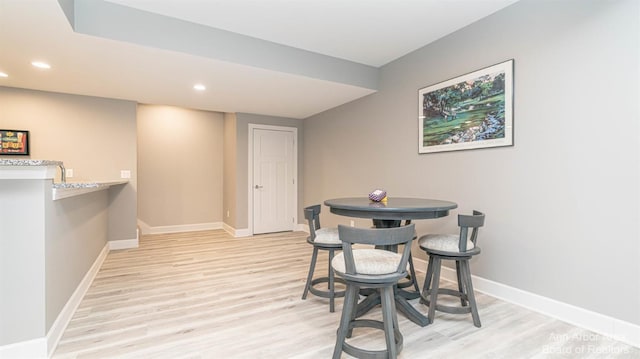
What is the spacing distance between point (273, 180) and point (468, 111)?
3734 mm

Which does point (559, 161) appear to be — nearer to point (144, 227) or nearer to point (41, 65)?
point (41, 65)

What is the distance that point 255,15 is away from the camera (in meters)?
2.63

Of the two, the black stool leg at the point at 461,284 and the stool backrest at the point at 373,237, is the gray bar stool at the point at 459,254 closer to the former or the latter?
the black stool leg at the point at 461,284

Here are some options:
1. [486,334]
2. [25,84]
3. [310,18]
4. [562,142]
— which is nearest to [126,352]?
[486,334]

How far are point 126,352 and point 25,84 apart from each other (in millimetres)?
3758

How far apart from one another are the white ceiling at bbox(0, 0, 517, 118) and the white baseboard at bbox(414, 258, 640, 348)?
2437 mm

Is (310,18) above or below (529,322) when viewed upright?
above

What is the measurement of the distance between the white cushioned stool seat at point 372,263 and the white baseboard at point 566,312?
1418mm

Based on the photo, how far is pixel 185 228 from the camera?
18.7ft

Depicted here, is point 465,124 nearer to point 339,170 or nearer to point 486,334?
point 486,334

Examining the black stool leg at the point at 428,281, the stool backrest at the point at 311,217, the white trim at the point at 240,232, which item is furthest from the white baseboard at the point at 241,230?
the black stool leg at the point at 428,281

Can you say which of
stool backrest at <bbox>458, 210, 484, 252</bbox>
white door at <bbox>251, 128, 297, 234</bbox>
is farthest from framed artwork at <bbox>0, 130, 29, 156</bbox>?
stool backrest at <bbox>458, 210, 484, 252</bbox>

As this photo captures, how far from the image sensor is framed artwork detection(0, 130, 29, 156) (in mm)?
3639

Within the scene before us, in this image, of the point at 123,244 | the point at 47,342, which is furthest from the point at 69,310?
the point at 123,244
